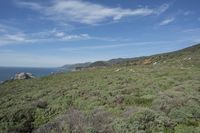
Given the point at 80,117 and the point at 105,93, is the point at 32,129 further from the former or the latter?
the point at 105,93

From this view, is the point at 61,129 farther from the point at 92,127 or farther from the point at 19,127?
the point at 19,127

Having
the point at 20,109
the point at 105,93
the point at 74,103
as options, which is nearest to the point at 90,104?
the point at 74,103

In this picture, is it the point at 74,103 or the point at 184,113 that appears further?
the point at 74,103

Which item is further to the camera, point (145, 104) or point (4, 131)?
point (145, 104)

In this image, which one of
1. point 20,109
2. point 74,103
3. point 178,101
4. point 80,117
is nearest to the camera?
point 80,117

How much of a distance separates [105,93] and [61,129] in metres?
7.55

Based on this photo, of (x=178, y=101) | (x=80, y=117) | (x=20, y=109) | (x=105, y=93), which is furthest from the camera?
(x=105, y=93)

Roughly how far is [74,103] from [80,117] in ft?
14.7

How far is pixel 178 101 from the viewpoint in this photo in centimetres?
1377

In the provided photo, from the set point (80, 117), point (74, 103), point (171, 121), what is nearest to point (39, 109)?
point (74, 103)

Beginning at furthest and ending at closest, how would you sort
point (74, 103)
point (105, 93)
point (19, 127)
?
point (105, 93) → point (74, 103) → point (19, 127)

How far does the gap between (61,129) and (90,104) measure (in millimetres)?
4311

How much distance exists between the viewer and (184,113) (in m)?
11.8

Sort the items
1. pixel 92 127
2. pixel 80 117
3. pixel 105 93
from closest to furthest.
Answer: pixel 92 127 → pixel 80 117 → pixel 105 93
